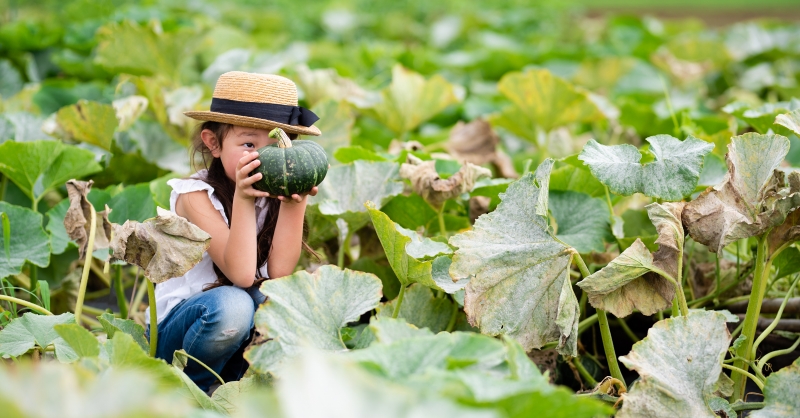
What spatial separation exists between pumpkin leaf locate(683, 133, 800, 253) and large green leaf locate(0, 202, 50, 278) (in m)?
1.34

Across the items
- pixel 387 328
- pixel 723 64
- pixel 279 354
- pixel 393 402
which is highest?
pixel 393 402

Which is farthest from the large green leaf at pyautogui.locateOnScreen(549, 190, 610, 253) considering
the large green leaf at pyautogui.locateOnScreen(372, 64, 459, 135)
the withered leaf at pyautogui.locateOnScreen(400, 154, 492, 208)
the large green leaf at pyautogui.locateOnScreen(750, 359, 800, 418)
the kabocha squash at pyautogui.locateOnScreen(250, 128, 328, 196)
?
the large green leaf at pyautogui.locateOnScreen(372, 64, 459, 135)

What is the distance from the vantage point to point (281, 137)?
1448 millimetres

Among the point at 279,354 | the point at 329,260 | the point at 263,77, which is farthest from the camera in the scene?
the point at 329,260

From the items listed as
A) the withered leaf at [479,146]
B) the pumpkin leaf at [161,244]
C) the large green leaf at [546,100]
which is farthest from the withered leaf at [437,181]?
the large green leaf at [546,100]

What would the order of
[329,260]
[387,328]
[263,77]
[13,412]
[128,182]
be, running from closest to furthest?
[13,412] → [387,328] → [263,77] → [329,260] → [128,182]

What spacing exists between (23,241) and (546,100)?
5.62 feet

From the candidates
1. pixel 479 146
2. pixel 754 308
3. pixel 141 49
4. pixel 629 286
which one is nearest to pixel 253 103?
pixel 629 286

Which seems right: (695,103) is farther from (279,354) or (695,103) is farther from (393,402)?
(393,402)

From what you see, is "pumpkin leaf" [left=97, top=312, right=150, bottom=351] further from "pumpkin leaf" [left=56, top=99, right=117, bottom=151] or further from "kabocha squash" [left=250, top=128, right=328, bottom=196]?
"pumpkin leaf" [left=56, top=99, right=117, bottom=151]

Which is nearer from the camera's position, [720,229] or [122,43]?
[720,229]

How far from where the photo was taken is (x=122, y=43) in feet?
9.76

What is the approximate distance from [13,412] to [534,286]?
913mm

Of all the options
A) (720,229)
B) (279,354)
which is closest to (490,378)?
(279,354)
